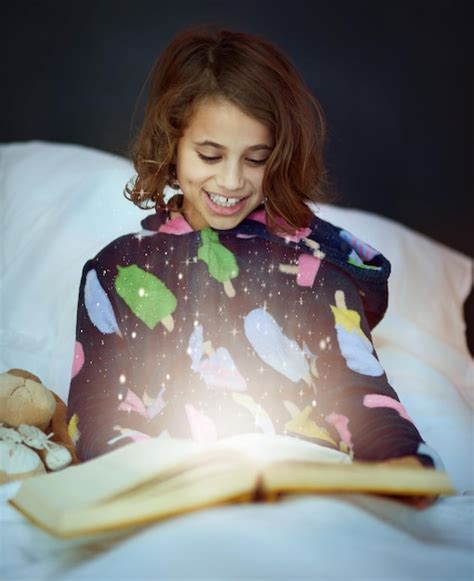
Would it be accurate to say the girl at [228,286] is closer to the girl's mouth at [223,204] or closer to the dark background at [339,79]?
the girl's mouth at [223,204]

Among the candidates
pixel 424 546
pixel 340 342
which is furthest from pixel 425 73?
pixel 424 546

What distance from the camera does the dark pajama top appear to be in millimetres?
759

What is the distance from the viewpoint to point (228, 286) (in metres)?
0.81

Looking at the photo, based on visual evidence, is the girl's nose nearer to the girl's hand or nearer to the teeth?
the teeth

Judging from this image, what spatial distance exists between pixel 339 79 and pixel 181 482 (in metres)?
0.73

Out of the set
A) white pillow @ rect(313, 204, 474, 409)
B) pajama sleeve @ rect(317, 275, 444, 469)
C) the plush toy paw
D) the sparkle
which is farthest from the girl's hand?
white pillow @ rect(313, 204, 474, 409)

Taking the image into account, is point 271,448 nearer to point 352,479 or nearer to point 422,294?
point 352,479

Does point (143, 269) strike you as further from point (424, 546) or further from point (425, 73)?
point (425, 73)

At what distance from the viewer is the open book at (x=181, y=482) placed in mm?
559

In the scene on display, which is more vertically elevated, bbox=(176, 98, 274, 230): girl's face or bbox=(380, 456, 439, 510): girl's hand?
bbox=(176, 98, 274, 230): girl's face

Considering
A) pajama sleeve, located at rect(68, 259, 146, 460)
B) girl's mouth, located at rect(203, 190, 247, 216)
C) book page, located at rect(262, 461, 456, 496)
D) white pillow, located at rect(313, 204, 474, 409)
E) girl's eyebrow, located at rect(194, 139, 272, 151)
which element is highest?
girl's eyebrow, located at rect(194, 139, 272, 151)

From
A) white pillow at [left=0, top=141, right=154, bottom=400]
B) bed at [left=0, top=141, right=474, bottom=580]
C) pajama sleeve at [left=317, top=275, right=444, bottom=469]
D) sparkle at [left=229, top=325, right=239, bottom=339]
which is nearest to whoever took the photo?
bed at [left=0, top=141, right=474, bottom=580]

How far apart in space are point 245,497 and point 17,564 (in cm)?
15

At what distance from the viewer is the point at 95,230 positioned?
970 millimetres
